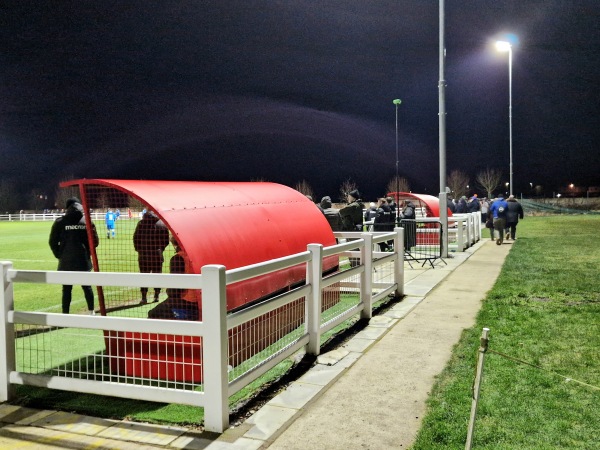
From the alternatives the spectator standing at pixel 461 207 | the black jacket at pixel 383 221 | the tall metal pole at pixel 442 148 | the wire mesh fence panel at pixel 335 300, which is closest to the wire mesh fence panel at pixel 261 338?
the wire mesh fence panel at pixel 335 300

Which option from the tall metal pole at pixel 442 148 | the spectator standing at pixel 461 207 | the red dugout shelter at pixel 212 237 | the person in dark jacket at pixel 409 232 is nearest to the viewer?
the red dugout shelter at pixel 212 237

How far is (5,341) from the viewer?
477 centimetres

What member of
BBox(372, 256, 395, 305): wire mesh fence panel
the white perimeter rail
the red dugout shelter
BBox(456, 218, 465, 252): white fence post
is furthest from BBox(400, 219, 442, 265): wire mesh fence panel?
the white perimeter rail

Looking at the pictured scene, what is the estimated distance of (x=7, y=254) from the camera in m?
21.2

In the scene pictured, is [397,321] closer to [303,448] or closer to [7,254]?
[303,448]

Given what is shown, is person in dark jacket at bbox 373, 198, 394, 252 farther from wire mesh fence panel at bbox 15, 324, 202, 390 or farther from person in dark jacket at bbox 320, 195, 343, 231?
wire mesh fence panel at bbox 15, 324, 202, 390

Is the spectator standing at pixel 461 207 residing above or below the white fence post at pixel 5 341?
above

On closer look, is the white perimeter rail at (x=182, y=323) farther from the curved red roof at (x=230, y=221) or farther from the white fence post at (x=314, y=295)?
the curved red roof at (x=230, y=221)

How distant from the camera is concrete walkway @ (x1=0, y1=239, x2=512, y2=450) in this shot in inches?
156

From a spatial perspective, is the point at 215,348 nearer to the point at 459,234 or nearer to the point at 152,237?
the point at 152,237

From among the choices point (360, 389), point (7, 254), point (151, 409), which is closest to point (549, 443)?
point (360, 389)

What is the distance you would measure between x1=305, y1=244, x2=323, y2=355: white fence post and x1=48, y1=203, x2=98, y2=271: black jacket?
4.10 m

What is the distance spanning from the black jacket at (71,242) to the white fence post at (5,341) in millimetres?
3587

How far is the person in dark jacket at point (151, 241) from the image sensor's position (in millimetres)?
6949
